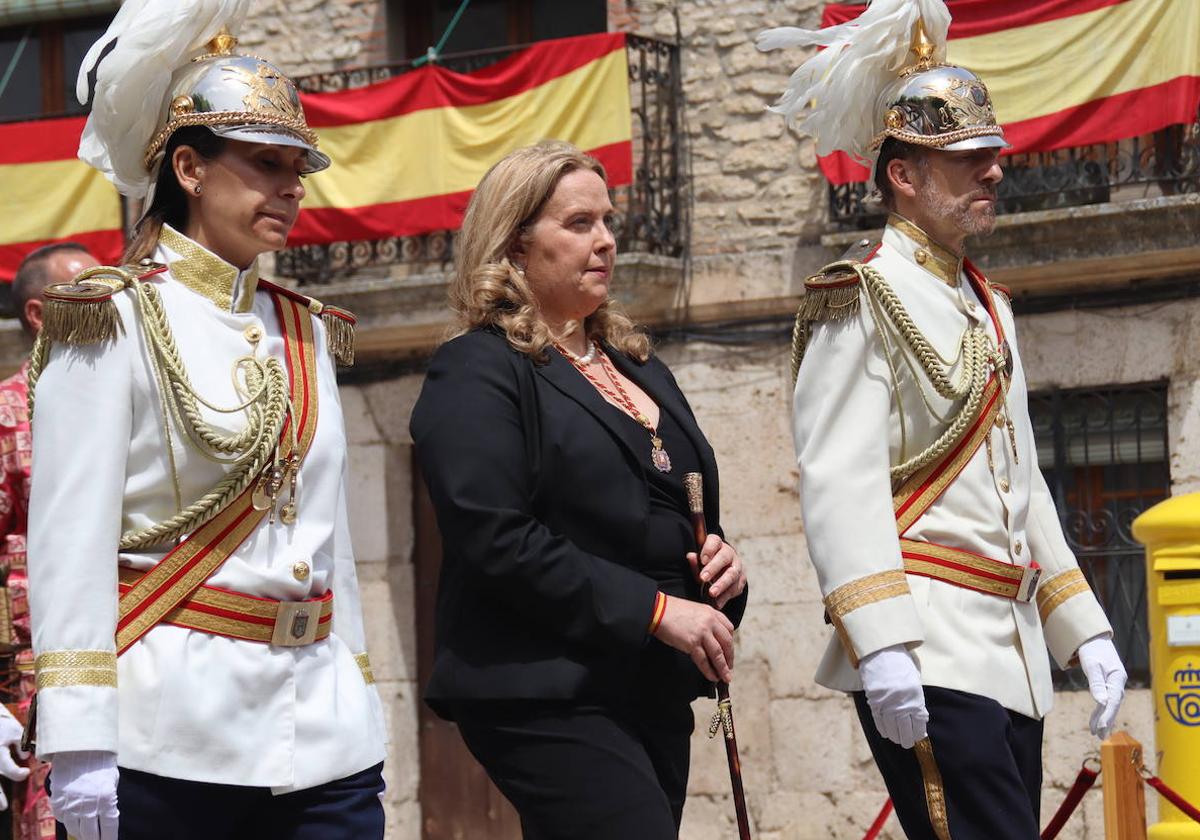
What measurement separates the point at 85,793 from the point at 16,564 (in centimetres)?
276

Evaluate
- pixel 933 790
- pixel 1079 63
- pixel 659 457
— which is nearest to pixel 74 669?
pixel 659 457

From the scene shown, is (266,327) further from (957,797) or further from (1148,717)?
(1148,717)

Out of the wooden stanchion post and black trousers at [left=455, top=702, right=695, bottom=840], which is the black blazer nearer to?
black trousers at [left=455, top=702, right=695, bottom=840]

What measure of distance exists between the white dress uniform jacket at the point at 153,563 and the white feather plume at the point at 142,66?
25cm

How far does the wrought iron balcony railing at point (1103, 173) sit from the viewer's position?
10477 mm

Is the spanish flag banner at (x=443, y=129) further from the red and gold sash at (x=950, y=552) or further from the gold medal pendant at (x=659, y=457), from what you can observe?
the gold medal pendant at (x=659, y=457)

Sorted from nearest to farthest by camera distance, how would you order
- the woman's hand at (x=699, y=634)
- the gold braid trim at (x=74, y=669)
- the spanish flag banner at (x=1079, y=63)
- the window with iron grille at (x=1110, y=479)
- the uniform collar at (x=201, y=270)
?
the gold braid trim at (x=74, y=669), the woman's hand at (x=699, y=634), the uniform collar at (x=201, y=270), the spanish flag banner at (x=1079, y=63), the window with iron grille at (x=1110, y=479)

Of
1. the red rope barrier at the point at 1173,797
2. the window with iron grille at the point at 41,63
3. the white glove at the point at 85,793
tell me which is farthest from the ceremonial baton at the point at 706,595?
the window with iron grille at the point at 41,63

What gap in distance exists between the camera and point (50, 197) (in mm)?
12664

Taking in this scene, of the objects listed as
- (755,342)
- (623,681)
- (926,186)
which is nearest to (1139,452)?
(755,342)

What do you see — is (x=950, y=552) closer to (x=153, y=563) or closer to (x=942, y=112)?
(x=942, y=112)

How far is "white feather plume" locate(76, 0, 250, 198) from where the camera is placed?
164 inches

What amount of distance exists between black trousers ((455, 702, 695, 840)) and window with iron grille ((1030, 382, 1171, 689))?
6700 mm

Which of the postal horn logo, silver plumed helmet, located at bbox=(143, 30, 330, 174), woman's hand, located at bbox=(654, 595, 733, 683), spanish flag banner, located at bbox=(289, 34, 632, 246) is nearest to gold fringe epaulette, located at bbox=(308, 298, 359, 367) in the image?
silver plumed helmet, located at bbox=(143, 30, 330, 174)
